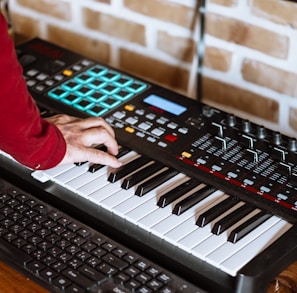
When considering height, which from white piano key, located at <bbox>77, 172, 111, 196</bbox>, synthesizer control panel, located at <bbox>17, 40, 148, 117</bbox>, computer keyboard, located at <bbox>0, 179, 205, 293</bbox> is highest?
synthesizer control panel, located at <bbox>17, 40, 148, 117</bbox>

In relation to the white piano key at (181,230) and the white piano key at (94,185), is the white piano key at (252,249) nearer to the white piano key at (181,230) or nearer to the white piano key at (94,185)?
the white piano key at (181,230)

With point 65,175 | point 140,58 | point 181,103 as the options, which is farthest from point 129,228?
point 140,58

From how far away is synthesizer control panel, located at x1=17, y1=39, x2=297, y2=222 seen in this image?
113 centimetres

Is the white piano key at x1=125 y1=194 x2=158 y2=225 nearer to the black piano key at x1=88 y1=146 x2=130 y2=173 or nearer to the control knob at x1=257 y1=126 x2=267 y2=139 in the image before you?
the black piano key at x1=88 y1=146 x2=130 y2=173

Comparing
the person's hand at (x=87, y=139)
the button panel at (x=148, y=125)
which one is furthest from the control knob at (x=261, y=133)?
the person's hand at (x=87, y=139)

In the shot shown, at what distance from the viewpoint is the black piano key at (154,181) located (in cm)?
113

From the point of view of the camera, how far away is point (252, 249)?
103cm

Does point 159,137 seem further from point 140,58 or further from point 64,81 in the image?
point 140,58

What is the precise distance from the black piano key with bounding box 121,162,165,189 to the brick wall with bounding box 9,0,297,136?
→ 13.6 inches

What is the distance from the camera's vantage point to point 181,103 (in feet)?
4.29

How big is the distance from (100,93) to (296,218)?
17.4 inches

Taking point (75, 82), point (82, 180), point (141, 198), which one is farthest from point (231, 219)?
point (75, 82)

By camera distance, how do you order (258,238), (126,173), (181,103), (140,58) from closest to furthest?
(258,238)
(126,173)
(181,103)
(140,58)

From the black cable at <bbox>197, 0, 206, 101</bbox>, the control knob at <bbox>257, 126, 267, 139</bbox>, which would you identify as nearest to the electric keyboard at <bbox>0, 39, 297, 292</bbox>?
the control knob at <bbox>257, 126, 267, 139</bbox>
